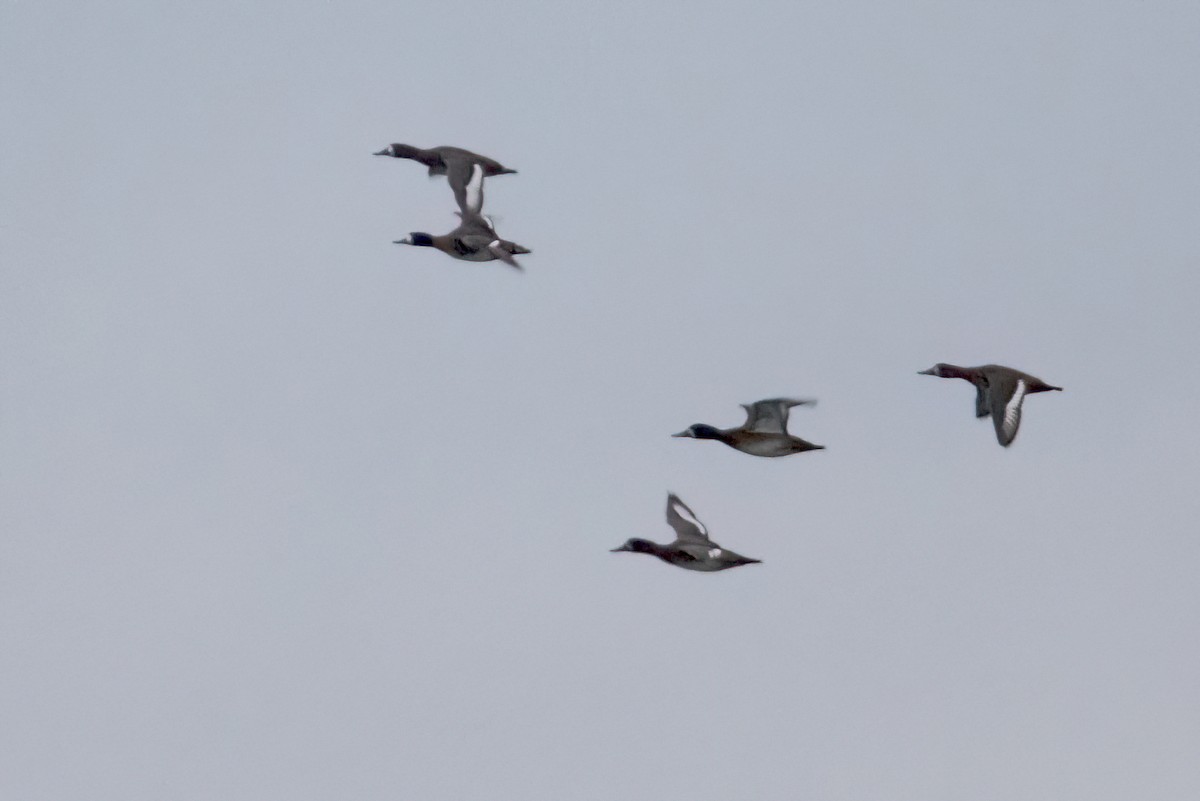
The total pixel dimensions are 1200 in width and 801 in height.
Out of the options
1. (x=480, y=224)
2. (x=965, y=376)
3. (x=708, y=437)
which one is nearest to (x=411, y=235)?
(x=480, y=224)

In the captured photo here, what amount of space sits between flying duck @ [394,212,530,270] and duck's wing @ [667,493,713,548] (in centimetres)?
558

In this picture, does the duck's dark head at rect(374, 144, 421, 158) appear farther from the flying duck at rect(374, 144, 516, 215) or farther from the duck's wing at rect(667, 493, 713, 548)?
the duck's wing at rect(667, 493, 713, 548)

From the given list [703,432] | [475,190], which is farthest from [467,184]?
[703,432]

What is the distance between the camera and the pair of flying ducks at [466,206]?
34.0 meters

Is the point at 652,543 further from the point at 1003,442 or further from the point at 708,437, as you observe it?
the point at 1003,442

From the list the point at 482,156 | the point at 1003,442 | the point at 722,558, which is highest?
the point at 482,156

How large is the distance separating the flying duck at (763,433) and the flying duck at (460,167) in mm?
7395

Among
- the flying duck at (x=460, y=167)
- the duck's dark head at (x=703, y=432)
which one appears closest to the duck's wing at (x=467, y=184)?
the flying duck at (x=460, y=167)

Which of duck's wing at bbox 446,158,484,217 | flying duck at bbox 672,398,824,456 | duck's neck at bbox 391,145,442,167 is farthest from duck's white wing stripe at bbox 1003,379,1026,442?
duck's neck at bbox 391,145,442,167

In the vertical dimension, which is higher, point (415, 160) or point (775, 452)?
point (415, 160)

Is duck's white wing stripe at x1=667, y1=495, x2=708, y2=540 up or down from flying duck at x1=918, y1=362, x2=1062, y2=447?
down

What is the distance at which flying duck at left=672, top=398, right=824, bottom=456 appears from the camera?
28938 mm

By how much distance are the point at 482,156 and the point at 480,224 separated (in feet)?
6.96

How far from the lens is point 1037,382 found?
30.1 meters
